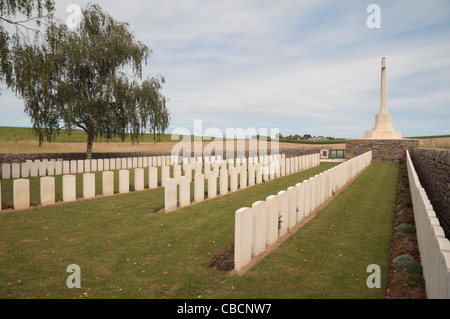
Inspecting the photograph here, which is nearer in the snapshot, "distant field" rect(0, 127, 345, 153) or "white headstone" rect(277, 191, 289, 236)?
"white headstone" rect(277, 191, 289, 236)

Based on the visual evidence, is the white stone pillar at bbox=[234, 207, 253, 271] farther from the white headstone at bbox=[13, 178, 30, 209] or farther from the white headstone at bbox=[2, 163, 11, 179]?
the white headstone at bbox=[2, 163, 11, 179]

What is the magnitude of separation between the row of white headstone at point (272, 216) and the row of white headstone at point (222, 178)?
323cm

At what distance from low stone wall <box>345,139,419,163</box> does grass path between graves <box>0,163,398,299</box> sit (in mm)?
18690

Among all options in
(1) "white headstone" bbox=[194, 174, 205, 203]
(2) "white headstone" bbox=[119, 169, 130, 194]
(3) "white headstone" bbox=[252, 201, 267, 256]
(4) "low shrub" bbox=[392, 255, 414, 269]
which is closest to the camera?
(4) "low shrub" bbox=[392, 255, 414, 269]

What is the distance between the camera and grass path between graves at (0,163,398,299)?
385 cm

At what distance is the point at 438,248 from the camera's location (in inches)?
111

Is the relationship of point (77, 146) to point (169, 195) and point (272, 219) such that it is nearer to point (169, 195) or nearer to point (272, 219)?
point (169, 195)

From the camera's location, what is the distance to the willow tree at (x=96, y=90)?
17703 millimetres

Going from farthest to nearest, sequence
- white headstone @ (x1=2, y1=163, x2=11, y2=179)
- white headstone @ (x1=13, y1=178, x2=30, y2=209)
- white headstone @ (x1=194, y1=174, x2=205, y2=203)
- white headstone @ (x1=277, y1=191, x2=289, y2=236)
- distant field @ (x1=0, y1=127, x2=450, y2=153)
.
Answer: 1. distant field @ (x1=0, y1=127, x2=450, y2=153)
2. white headstone @ (x1=2, y1=163, x2=11, y2=179)
3. white headstone @ (x1=194, y1=174, x2=205, y2=203)
4. white headstone @ (x1=13, y1=178, x2=30, y2=209)
5. white headstone @ (x1=277, y1=191, x2=289, y2=236)

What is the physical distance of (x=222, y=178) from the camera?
405 inches

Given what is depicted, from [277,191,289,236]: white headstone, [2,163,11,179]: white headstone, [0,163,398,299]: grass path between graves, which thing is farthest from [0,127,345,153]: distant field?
[277,191,289,236]: white headstone
